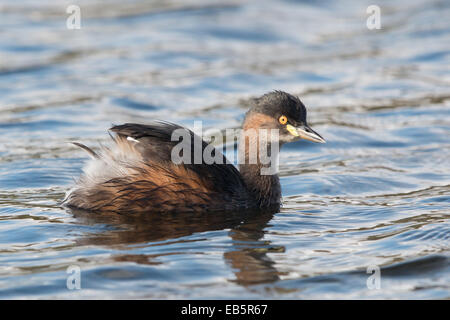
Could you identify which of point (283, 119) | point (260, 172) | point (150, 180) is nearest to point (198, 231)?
point (150, 180)

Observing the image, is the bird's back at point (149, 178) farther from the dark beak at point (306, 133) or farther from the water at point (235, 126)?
the dark beak at point (306, 133)

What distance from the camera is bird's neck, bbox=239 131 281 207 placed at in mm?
7758

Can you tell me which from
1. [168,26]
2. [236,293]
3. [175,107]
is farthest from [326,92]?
[236,293]

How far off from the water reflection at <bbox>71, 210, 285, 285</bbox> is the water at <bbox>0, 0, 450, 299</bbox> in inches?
0.9

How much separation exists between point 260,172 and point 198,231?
116cm

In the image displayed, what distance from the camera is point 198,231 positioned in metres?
6.93

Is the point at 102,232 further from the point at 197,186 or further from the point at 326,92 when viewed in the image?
the point at 326,92

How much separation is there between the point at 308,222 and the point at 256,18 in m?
10.5

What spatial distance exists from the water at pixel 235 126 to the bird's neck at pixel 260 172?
11.1 inches

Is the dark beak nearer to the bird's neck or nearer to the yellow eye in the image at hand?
the yellow eye

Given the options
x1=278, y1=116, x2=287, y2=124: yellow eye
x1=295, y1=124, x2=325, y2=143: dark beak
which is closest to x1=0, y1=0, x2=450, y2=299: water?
x1=295, y1=124, x2=325, y2=143: dark beak

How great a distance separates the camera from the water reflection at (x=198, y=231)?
242 inches

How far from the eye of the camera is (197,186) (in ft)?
23.7

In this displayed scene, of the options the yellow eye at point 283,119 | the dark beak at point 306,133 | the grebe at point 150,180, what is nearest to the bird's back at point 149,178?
the grebe at point 150,180
